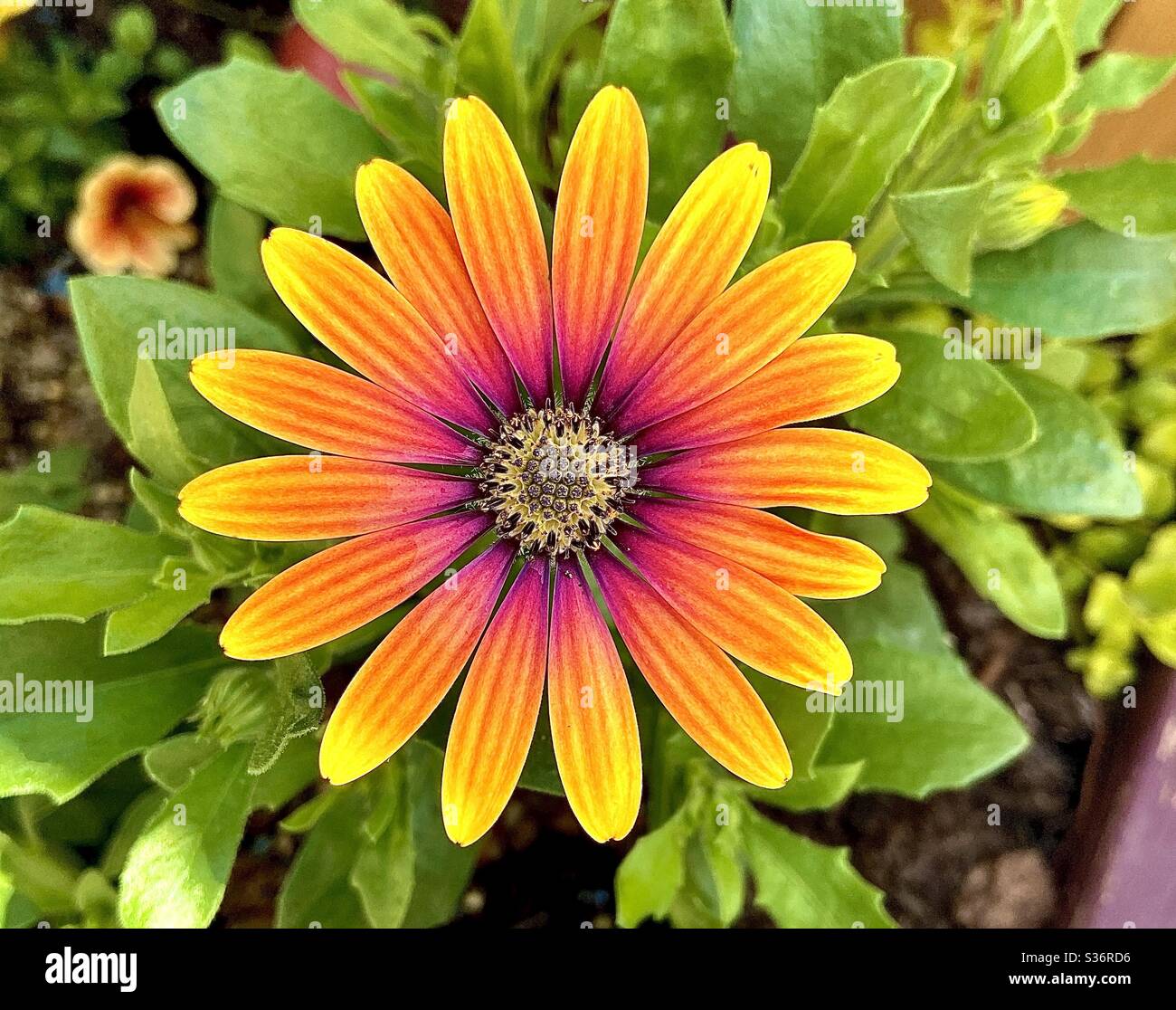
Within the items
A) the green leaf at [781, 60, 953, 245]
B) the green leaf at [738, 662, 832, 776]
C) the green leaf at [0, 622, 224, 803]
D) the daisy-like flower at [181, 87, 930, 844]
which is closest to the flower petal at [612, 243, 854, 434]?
the daisy-like flower at [181, 87, 930, 844]

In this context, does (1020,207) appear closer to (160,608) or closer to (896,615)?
(896,615)

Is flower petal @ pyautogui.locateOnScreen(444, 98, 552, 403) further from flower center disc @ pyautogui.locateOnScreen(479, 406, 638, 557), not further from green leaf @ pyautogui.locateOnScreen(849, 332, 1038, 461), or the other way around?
green leaf @ pyautogui.locateOnScreen(849, 332, 1038, 461)

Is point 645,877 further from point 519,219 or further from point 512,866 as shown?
point 519,219

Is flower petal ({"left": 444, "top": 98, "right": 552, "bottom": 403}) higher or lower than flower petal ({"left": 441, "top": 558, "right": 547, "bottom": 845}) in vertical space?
higher

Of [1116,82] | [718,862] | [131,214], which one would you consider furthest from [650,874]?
[131,214]

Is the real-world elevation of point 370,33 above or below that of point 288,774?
above

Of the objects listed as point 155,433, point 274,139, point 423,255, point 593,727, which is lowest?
point 593,727

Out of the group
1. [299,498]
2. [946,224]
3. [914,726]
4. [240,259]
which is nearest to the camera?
[299,498]
